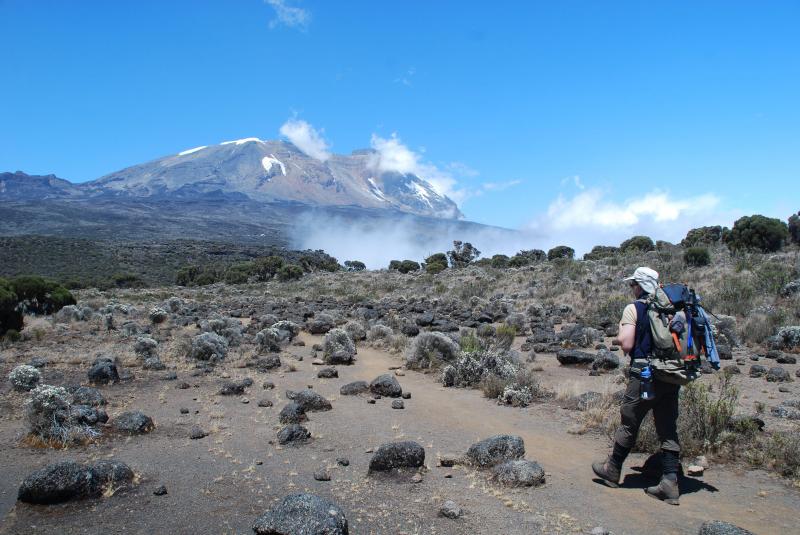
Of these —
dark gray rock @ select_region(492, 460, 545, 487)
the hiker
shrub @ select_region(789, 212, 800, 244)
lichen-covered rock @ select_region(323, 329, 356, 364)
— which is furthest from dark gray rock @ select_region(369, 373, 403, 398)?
shrub @ select_region(789, 212, 800, 244)

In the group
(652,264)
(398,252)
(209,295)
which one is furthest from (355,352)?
(398,252)

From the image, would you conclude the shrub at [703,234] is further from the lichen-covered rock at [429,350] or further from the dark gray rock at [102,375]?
the dark gray rock at [102,375]

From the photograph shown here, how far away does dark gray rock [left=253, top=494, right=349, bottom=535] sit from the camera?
4.15 m

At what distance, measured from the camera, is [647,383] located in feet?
15.9

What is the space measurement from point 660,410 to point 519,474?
1.52 meters

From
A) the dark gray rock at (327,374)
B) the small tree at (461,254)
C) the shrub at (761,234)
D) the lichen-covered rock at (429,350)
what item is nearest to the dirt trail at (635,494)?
the dark gray rock at (327,374)

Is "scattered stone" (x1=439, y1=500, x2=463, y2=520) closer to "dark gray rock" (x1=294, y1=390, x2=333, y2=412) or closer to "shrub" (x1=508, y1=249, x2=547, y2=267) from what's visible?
"dark gray rock" (x1=294, y1=390, x2=333, y2=412)

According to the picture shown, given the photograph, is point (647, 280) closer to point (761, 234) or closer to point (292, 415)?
point (292, 415)

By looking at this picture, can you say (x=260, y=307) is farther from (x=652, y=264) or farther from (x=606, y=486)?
(x=606, y=486)

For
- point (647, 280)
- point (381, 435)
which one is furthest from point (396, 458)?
point (647, 280)

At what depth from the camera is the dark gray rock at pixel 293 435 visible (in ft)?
23.3

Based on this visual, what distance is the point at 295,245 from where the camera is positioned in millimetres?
154250

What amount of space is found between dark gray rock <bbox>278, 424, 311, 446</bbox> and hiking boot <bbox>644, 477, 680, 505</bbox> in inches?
167

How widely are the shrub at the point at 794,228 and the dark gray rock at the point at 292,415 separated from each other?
3281 centimetres
